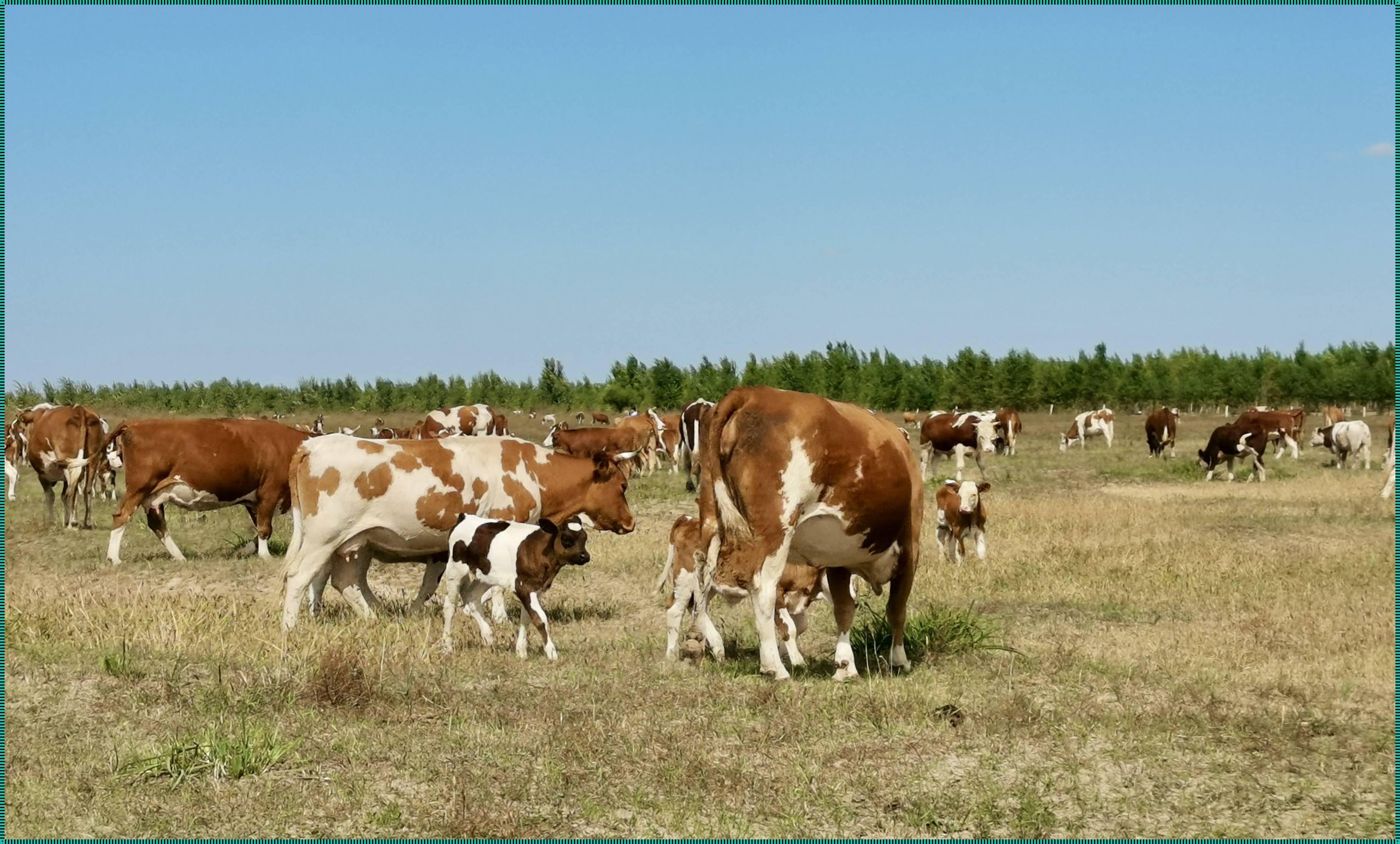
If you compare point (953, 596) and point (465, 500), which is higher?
point (465, 500)

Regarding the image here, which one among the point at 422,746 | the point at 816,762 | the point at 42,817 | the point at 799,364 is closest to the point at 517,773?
the point at 422,746

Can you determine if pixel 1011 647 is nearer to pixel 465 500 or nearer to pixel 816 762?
pixel 816 762

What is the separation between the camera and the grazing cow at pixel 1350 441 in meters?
40.0

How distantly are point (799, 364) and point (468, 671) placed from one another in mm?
70890

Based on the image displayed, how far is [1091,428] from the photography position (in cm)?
5572

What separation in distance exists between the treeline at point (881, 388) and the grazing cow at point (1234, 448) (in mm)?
39448

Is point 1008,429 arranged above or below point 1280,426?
above

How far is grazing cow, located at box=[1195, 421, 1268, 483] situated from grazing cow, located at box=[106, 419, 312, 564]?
81.8 feet

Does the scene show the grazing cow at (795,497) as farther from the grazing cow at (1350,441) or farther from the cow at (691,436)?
the grazing cow at (1350,441)

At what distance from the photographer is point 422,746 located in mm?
8188

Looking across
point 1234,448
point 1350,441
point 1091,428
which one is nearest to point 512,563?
point 1234,448

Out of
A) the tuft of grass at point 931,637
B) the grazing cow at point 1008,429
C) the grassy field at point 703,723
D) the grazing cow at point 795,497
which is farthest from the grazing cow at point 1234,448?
the grazing cow at point 795,497

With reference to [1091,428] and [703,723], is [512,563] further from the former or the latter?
[1091,428]

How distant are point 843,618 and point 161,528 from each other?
12.7 m
